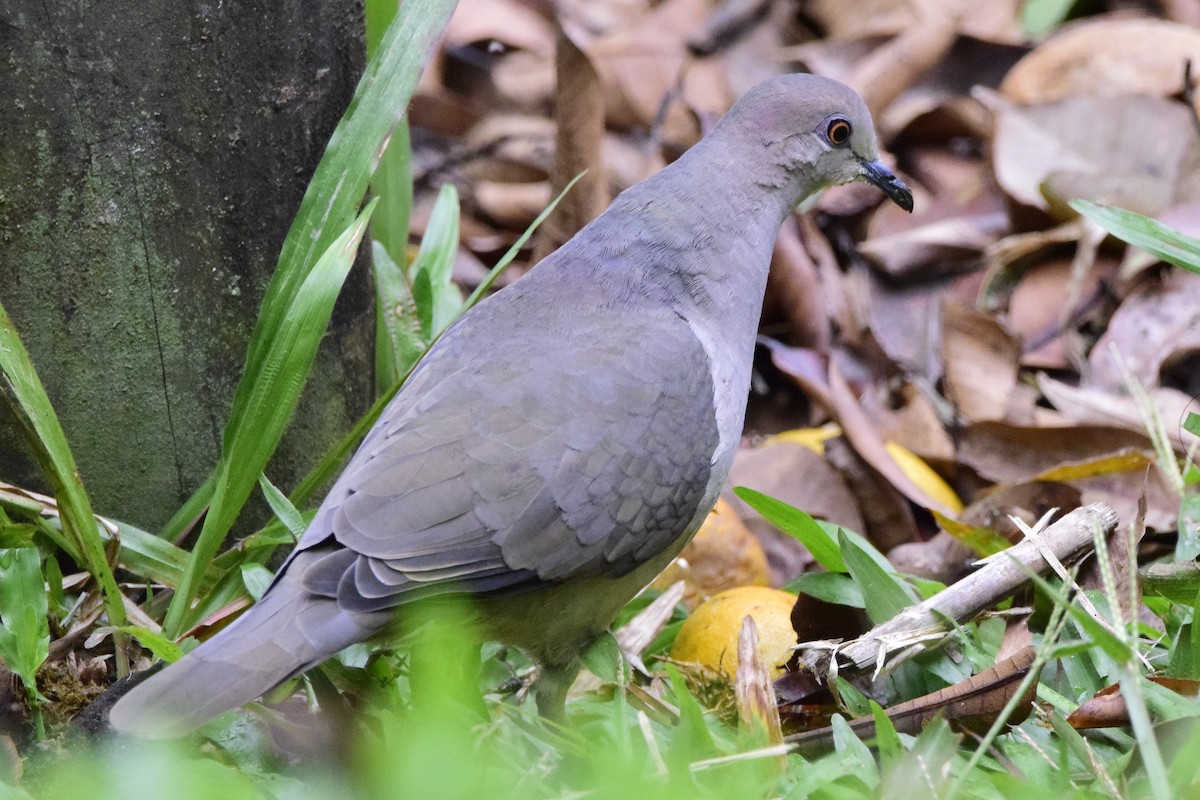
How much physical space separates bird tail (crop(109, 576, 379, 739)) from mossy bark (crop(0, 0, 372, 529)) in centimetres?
81

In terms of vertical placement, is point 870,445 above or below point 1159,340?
above

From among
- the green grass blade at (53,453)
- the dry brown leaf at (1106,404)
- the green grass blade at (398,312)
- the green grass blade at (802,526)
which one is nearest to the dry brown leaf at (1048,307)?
the dry brown leaf at (1106,404)

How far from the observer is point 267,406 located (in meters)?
2.96

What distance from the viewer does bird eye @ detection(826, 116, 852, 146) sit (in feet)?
11.2

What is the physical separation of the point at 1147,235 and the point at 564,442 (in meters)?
1.49

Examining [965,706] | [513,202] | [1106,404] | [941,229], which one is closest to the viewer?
[965,706]

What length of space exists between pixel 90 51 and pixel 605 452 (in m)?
1.35

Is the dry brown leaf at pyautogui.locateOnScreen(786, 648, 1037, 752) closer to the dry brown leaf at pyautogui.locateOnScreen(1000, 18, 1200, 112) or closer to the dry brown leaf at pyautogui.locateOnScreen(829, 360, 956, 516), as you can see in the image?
the dry brown leaf at pyautogui.locateOnScreen(829, 360, 956, 516)

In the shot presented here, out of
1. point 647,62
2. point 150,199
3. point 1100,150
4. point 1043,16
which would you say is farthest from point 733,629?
point 1043,16

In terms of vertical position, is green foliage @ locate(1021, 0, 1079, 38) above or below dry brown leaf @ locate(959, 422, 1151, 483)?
above

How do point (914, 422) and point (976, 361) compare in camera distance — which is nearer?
point (914, 422)

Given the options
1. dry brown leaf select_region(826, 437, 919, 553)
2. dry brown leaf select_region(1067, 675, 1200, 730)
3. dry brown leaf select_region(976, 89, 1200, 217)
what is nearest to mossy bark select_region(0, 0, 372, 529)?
dry brown leaf select_region(826, 437, 919, 553)

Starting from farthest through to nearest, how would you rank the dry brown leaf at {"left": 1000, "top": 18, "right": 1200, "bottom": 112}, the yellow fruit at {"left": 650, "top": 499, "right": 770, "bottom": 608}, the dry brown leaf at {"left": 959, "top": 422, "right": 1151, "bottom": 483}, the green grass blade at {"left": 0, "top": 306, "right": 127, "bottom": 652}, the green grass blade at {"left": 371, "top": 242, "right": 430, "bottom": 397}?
the dry brown leaf at {"left": 1000, "top": 18, "right": 1200, "bottom": 112}
the dry brown leaf at {"left": 959, "top": 422, "right": 1151, "bottom": 483}
the yellow fruit at {"left": 650, "top": 499, "right": 770, "bottom": 608}
the green grass blade at {"left": 371, "top": 242, "right": 430, "bottom": 397}
the green grass blade at {"left": 0, "top": 306, "right": 127, "bottom": 652}

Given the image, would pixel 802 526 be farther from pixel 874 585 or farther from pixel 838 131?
pixel 838 131
